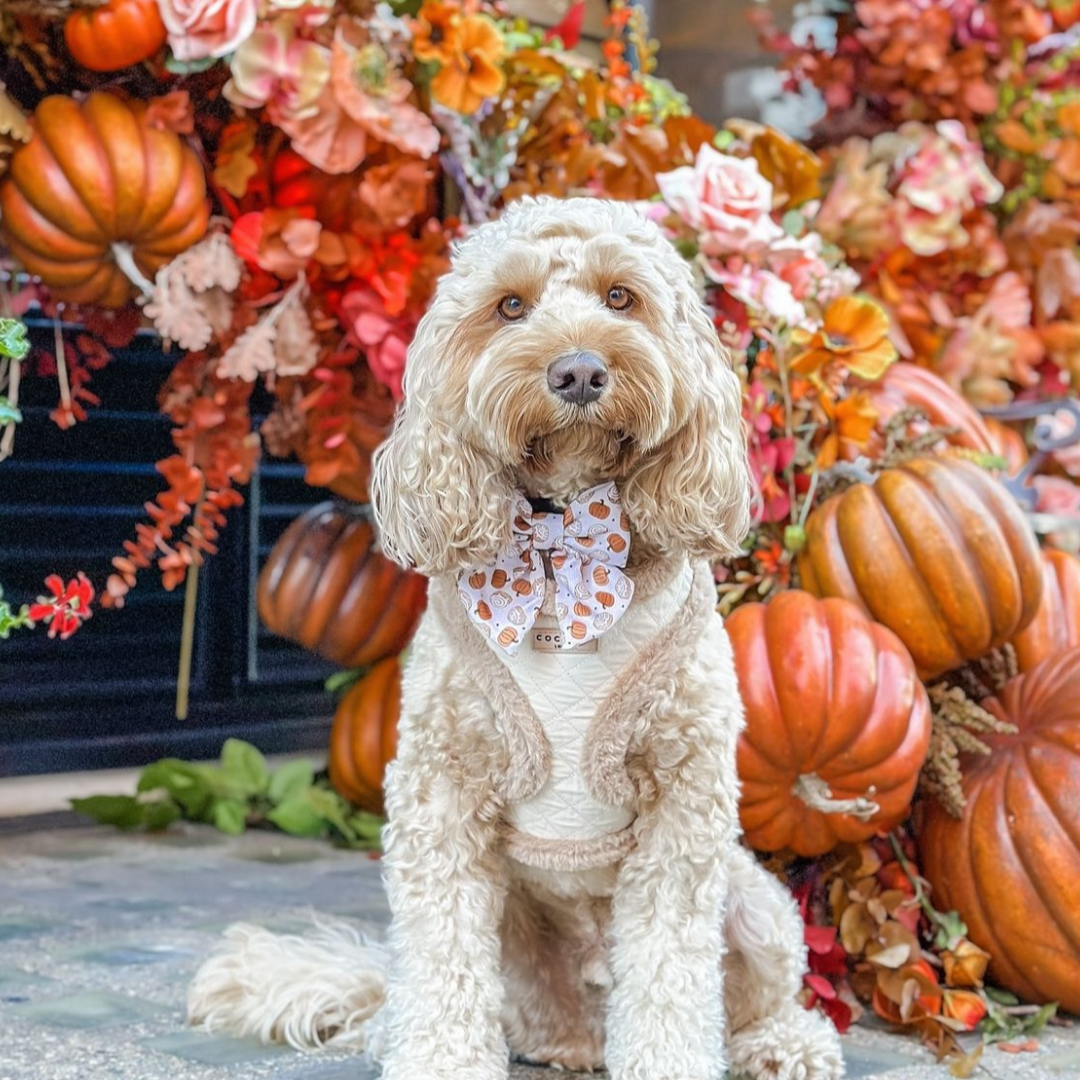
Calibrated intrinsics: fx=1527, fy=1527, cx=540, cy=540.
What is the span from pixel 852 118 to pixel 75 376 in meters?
2.40

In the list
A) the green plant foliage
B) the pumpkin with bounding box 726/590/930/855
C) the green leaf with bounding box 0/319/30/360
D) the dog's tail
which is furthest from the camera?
the green plant foliage

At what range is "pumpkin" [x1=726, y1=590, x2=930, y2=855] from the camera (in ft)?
8.36

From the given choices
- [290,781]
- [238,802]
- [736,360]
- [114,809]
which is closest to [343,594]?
[290,781]

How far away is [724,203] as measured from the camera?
117 inches

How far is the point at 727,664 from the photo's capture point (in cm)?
216

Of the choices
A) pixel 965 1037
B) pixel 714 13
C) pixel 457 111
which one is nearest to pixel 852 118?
pixel 714 13

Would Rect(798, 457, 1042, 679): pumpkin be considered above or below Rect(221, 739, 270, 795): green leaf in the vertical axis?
above

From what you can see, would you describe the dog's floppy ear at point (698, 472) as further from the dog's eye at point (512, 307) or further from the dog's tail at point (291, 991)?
the dog's tail at point (291, 991)

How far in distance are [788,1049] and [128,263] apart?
1789 mm

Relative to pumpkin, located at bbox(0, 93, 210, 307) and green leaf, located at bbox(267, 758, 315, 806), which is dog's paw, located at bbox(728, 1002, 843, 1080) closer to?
pumpkin, located at bbox(0, 93, 210, 307)

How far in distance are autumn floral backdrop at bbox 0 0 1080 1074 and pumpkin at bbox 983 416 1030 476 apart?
1 centimetres

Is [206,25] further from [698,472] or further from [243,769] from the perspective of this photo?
[243,769]

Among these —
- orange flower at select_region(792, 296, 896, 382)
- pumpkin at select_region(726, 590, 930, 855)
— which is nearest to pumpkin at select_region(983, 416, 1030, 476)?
orange flower at select_region(792, 296, 896, 382)

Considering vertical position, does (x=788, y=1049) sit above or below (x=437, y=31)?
below
